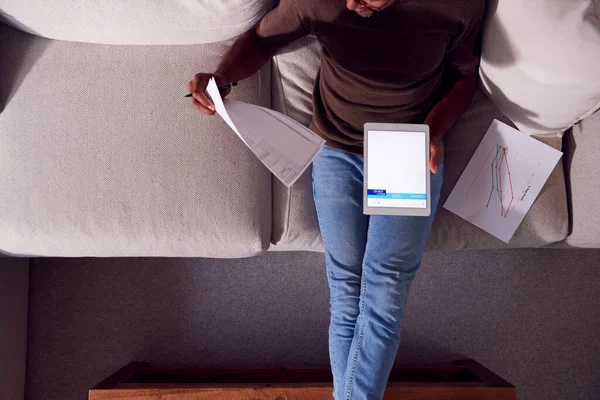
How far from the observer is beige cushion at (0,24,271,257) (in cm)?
109

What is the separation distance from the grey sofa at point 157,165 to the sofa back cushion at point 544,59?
4.0 inches

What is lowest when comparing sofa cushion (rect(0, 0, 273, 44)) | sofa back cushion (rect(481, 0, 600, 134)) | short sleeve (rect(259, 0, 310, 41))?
sofa back cushion (rect(481, 0, 600, 134))

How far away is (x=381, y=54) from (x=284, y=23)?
245 mm

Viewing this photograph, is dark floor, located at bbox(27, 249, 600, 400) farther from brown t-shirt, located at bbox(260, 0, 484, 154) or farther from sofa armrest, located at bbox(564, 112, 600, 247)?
brown t-shirt, located at bbox(260, 0, 484, 154)

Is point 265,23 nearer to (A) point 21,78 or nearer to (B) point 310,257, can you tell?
(A) point 21,78

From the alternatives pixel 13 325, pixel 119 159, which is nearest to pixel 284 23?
pixel 119 159

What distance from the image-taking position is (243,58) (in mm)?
1035

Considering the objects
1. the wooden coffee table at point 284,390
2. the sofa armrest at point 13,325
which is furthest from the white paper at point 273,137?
the sofa armrest at point 13,325

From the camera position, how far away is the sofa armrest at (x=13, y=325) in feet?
4.39

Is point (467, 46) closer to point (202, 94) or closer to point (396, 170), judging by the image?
point (396, 170)

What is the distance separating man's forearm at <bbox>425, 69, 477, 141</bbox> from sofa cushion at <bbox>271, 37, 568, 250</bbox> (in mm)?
157

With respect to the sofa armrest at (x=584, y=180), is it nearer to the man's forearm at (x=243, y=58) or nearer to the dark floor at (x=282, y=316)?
the dark floor at (x=282, y=316)

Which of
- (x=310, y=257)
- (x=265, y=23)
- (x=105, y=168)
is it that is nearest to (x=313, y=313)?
(x=310, y=257)

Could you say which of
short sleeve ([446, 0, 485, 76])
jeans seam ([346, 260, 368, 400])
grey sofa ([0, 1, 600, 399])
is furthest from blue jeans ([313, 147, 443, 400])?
short sleeve ([446, 0, 485, 76])
